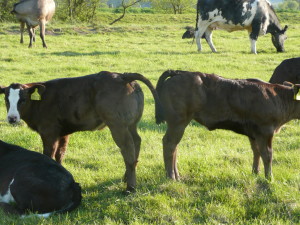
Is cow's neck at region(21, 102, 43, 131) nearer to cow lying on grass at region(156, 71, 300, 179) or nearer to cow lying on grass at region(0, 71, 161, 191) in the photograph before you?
cow lying on grass at region(0, 71, 161, 191)

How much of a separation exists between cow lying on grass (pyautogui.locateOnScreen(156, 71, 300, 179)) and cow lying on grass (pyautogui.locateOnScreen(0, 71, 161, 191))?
32 centimetres

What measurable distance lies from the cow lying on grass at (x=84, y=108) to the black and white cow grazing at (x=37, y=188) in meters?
0.92

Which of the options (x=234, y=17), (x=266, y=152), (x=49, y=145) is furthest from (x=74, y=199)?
(x=234, y=17)

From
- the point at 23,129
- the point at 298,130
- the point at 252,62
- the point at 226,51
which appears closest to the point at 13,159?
the point at 23,129

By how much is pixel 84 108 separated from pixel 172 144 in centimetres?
130


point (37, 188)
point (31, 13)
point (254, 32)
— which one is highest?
point (31, 13)

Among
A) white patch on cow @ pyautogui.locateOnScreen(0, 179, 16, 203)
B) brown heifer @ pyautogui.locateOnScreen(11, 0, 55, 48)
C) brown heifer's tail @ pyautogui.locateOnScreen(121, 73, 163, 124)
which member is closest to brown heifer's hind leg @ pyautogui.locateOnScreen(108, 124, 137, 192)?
brown heifer's tail @ pyautogui.locateOnScreen(121, 73, 163, 124)

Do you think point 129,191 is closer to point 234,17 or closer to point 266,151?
point 266,151

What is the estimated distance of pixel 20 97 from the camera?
6.69 m

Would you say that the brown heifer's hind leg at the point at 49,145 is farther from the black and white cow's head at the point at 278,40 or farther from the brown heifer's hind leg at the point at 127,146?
the black and white cow's head at the point at 278,40

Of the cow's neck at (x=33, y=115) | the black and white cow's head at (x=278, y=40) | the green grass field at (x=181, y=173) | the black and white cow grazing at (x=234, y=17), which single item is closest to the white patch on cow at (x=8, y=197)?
the green grass field at (x=181, y=173)

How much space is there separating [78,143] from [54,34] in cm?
1759

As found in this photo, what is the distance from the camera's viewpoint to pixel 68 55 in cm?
1877

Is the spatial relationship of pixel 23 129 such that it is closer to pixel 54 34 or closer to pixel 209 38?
pixel 209 38
